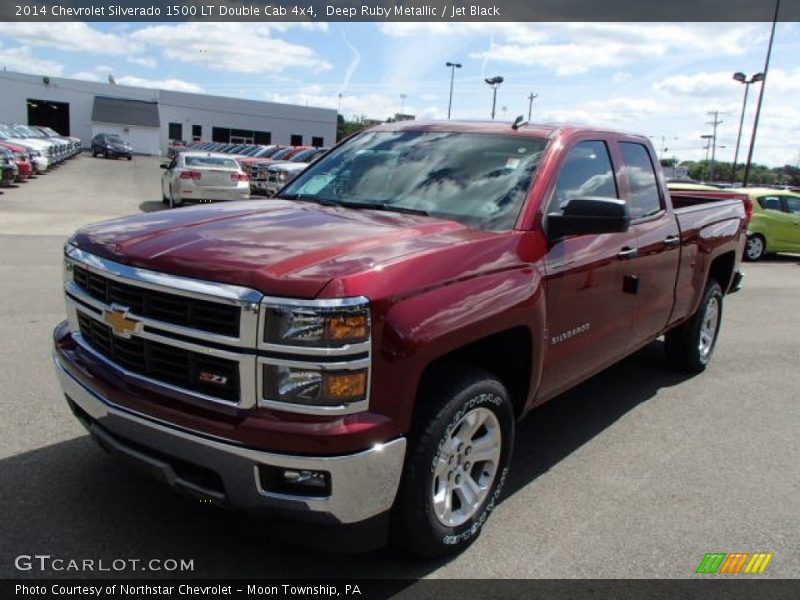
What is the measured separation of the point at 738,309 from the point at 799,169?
98247mm

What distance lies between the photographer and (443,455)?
9.68ft

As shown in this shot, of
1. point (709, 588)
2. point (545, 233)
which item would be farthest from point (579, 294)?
point (709, 588)

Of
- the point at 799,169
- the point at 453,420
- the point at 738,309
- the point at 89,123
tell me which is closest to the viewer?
the point at 453,420

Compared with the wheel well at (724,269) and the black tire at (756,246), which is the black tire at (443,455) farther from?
the black tire at (756,246)

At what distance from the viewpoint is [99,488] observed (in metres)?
3.51

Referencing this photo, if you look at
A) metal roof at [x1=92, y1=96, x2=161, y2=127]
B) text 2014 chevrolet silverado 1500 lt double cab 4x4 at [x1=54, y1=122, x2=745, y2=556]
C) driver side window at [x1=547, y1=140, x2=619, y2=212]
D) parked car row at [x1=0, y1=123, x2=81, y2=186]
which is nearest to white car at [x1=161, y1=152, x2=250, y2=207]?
parked car row at [x1=0, y1=123, x2=81, y2=186]

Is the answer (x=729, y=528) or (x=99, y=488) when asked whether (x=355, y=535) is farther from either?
(x=729, y=528)

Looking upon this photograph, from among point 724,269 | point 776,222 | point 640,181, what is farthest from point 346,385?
point 776,222

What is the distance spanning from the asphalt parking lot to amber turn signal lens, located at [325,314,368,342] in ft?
2.60

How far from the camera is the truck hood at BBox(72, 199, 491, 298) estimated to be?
2.54m

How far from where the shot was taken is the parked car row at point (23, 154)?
20.5 meters

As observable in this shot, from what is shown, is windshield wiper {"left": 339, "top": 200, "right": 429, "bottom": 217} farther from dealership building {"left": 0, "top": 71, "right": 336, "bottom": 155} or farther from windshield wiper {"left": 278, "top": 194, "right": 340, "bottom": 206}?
dealership building {"left": 0, "top": 71, "right": 336, "bottom": 155}

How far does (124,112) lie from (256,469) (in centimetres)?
7280

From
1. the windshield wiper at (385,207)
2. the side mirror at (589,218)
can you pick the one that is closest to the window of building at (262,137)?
the windshield wiper at (385,207)
